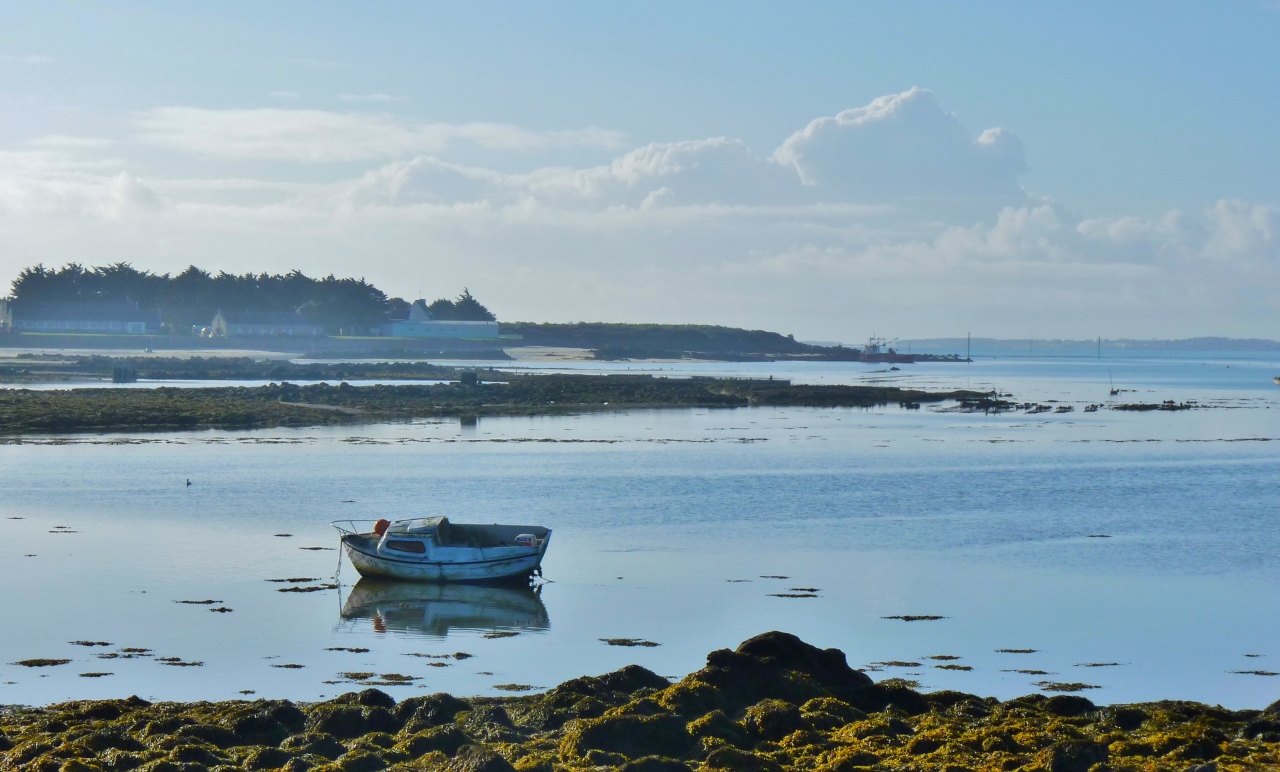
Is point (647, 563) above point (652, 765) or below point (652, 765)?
below

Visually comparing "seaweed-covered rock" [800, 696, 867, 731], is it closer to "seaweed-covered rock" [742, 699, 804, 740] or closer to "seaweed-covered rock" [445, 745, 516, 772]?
"seaweed-covered rock" [742, 699, 804, 740]

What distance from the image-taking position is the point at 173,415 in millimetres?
62125

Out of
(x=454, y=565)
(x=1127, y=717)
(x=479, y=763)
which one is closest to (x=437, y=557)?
(x=454, y=565)

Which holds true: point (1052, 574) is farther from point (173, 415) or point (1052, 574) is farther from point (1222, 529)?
point (173, 415)

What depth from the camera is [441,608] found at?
22.6 m

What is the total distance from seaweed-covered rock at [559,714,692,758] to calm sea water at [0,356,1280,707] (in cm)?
353

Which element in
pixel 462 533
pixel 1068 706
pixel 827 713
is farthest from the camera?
pixel 462 533

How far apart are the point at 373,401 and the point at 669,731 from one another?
214 feet

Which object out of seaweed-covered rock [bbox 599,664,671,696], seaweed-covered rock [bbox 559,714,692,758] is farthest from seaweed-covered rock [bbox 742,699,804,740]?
seaweed-covered rock [bbox 599,664,671,696]

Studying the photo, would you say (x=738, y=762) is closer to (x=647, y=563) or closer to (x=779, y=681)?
(x=779, y=681)

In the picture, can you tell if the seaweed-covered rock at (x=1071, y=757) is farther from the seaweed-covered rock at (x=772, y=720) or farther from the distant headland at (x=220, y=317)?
the distant headland at (x=220, y=317)

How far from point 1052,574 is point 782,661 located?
1192 centimetres

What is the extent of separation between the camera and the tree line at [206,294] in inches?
6398

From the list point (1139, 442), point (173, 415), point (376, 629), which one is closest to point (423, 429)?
point (173, 415)
